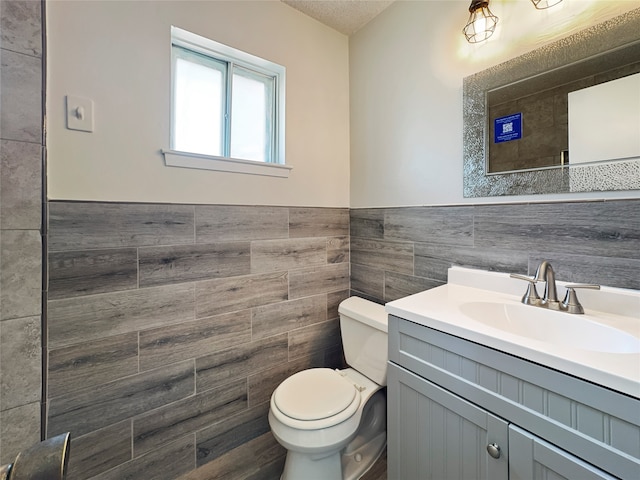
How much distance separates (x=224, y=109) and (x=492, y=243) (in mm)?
1500

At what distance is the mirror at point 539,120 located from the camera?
3.06ft

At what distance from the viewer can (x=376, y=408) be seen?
1552mm

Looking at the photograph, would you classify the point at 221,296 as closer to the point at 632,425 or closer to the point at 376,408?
the point at 376,408

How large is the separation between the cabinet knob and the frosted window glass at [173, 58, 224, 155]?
1.62m

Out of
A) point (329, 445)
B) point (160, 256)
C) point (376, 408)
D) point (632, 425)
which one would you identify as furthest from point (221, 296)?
point (632, 425)

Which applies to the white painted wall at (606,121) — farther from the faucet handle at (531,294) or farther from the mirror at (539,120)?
the faucet handle at (531,294)

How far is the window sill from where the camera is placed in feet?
4.16

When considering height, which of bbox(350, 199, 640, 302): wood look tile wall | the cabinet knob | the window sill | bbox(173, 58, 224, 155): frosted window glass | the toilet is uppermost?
bbox(173, 58, 224, 155): frosted window glass

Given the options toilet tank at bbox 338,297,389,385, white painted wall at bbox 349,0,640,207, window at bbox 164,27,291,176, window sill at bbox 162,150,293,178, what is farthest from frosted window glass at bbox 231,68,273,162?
toilet tank at bbox 338,297,389,385

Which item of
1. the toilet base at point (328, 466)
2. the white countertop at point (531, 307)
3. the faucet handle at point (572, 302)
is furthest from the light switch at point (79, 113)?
the faucet handle at point (572, 302)

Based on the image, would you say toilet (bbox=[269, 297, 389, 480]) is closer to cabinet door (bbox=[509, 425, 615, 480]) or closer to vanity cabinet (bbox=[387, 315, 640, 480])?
vanity cabinet (bbox=[387, 315, 640, 480])

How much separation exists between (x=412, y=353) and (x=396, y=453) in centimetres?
42

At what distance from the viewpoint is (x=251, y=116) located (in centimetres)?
164

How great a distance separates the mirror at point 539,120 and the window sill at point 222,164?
952mm
